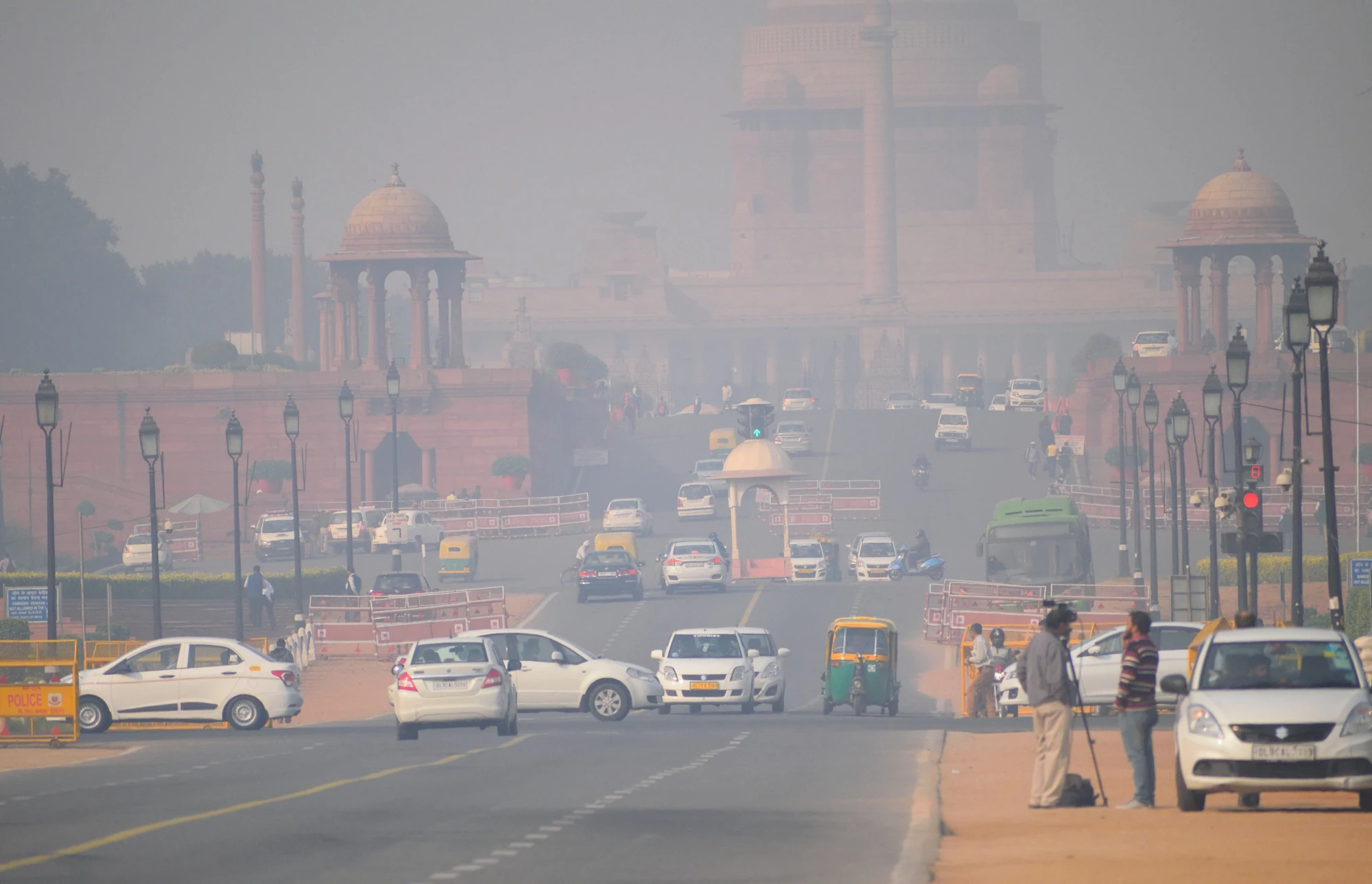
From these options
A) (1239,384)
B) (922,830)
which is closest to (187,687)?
(1239,384)

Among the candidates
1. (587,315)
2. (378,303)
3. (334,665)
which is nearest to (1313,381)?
(378,303)

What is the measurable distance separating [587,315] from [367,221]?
66.3 meters

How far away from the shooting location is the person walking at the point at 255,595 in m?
46.3

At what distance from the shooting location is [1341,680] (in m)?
15.1

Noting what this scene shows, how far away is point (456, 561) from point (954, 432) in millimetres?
34325

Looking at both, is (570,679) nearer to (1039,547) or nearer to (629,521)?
(1039,547)

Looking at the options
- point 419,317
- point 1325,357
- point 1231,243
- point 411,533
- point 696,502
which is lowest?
point 411,533

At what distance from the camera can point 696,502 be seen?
70750 mm

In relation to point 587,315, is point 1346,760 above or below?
below

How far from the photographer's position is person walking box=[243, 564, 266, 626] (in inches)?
1823

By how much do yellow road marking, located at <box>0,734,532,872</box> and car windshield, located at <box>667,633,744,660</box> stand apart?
9.88 m

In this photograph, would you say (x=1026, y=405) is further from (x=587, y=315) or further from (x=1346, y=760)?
(x=1346, y=760)

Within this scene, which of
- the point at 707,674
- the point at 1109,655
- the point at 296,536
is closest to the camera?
the point at 1109,655

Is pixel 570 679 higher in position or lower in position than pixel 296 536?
lower
